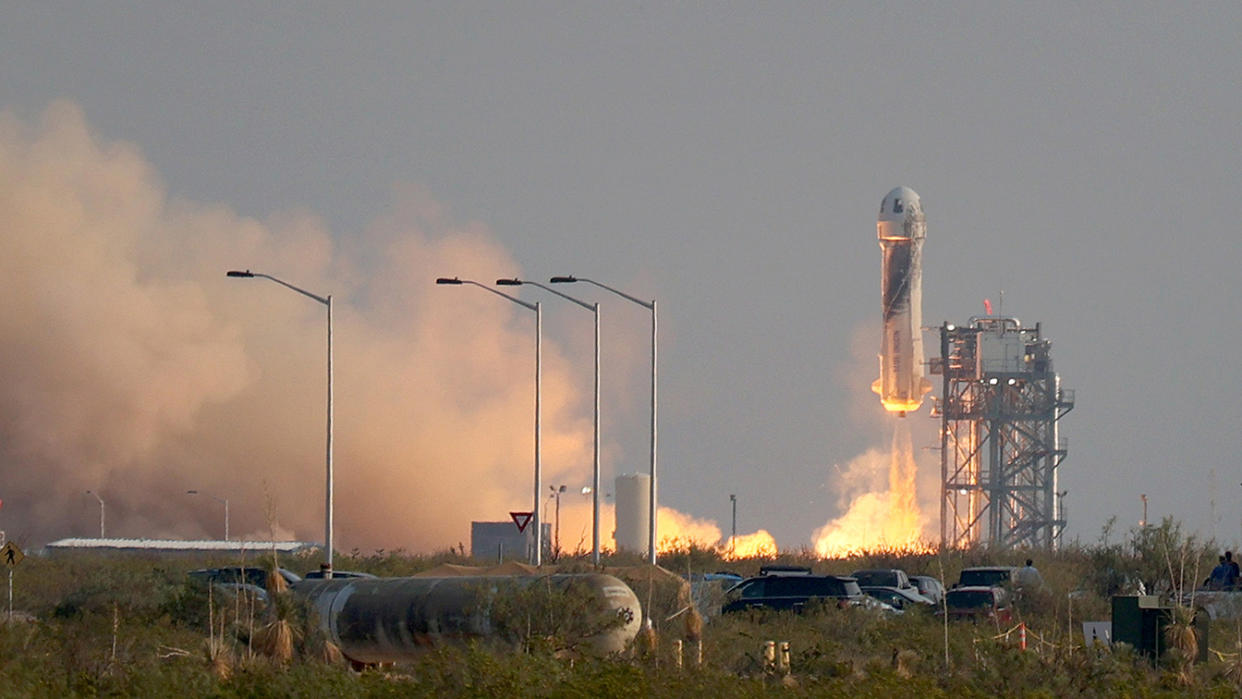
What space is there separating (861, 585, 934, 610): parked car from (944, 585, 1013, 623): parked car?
4.76ft

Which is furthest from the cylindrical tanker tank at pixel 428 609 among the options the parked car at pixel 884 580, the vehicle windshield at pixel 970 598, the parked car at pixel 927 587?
the parked car at pixel 884 580

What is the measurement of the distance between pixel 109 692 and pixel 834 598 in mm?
20326

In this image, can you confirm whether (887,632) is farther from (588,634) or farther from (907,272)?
(907,272)

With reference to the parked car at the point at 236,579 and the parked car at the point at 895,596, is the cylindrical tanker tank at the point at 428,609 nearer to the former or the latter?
the parked car at the point at 236,579

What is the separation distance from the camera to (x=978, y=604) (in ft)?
144

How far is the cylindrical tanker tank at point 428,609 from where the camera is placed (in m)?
31.0

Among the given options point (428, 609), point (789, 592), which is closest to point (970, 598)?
point (789, 592)

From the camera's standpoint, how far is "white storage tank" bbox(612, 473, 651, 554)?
8569 centimetres

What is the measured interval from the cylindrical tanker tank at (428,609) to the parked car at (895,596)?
618 inches

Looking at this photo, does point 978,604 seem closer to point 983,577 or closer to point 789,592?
point 789,592

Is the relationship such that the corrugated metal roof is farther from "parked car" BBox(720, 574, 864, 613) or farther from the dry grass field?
"parked car" BBox(720, 574, 864, 613)

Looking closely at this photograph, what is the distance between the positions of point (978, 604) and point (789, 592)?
382 cm

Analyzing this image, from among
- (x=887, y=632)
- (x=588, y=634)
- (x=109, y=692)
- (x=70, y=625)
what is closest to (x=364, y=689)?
(x=109, y=692)

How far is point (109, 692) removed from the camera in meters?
25.4
